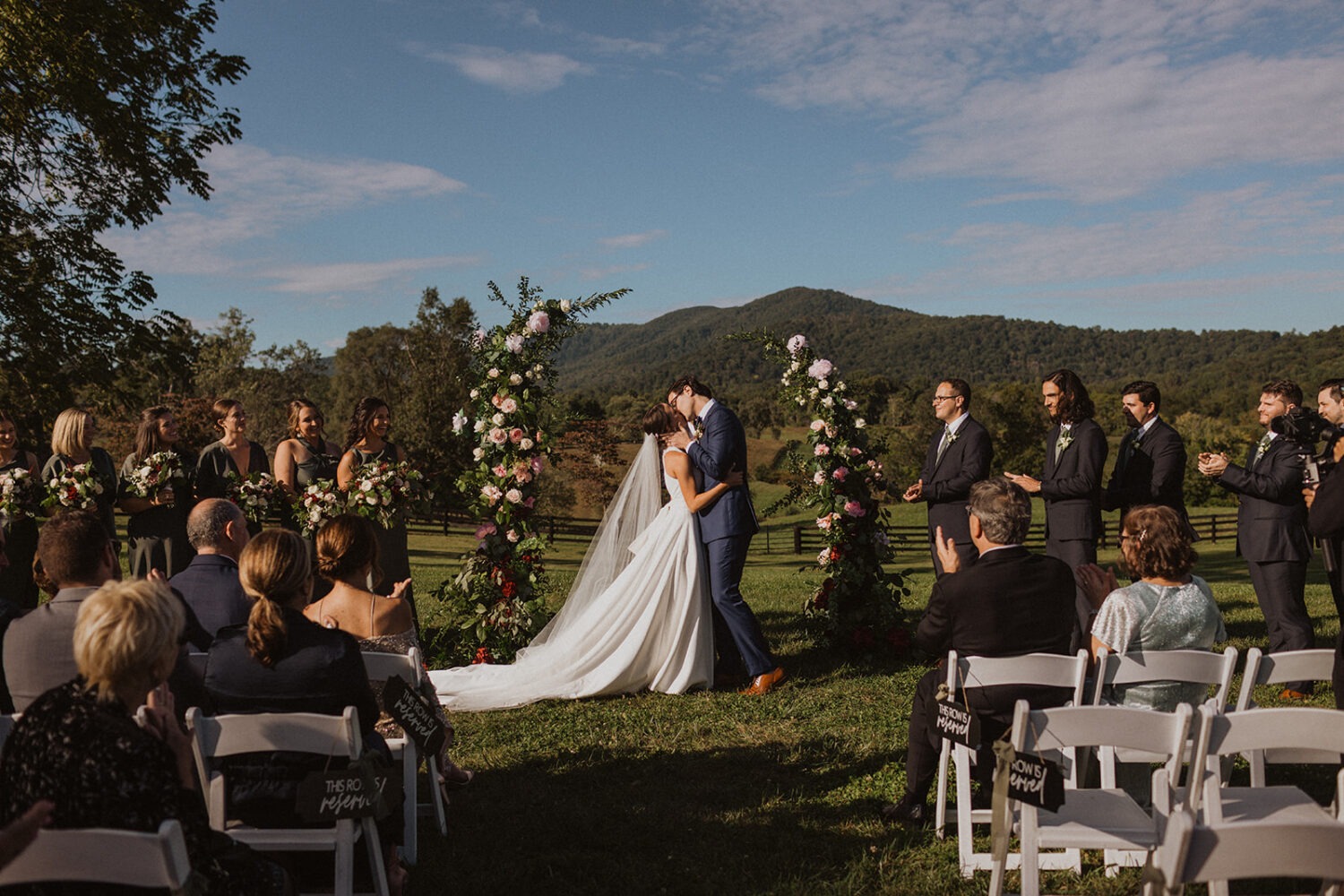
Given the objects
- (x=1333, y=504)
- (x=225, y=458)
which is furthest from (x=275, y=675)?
(x=1333, y=504)

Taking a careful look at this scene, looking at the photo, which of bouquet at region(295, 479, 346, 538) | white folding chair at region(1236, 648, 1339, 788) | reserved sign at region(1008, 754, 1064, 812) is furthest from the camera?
bouquet at region(295, 479, 346, 538)

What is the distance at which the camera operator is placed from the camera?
13.4 feet

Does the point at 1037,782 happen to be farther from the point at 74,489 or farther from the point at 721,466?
the point at 74,489

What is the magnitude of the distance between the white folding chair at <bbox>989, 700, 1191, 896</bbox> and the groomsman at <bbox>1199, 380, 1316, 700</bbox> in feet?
12.5

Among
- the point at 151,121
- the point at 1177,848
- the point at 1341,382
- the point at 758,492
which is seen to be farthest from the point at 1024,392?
the point at 1177,848

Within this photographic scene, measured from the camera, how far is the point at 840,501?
27.3 ft

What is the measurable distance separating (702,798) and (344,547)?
7.09ft

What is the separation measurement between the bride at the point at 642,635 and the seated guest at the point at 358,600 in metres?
2.50

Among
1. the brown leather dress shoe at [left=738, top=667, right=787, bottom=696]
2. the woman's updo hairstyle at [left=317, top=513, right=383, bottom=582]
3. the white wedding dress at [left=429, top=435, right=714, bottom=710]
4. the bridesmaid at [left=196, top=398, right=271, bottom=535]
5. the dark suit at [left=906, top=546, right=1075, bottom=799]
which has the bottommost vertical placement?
the brown leather dress shoe at [left=738, top=667, right=787, bottom=696]

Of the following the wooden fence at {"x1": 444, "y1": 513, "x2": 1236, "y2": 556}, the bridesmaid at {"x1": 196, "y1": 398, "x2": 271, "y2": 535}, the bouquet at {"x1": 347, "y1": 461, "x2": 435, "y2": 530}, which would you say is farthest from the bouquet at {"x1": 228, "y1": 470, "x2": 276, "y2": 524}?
the wooden fence at {"x1": 444, "y1": 513, "x2": 1236, "y2": 556}

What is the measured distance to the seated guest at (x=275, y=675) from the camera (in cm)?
336

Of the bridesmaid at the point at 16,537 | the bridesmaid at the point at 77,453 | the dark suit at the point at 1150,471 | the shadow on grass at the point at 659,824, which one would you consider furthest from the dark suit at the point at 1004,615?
the bridesmaid at the point at 16,537

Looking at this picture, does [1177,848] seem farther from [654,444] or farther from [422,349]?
[422,349]

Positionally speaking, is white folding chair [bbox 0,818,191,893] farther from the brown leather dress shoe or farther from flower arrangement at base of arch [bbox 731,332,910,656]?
flower arrangement at base of arch [bbox 731,332,910,656]
